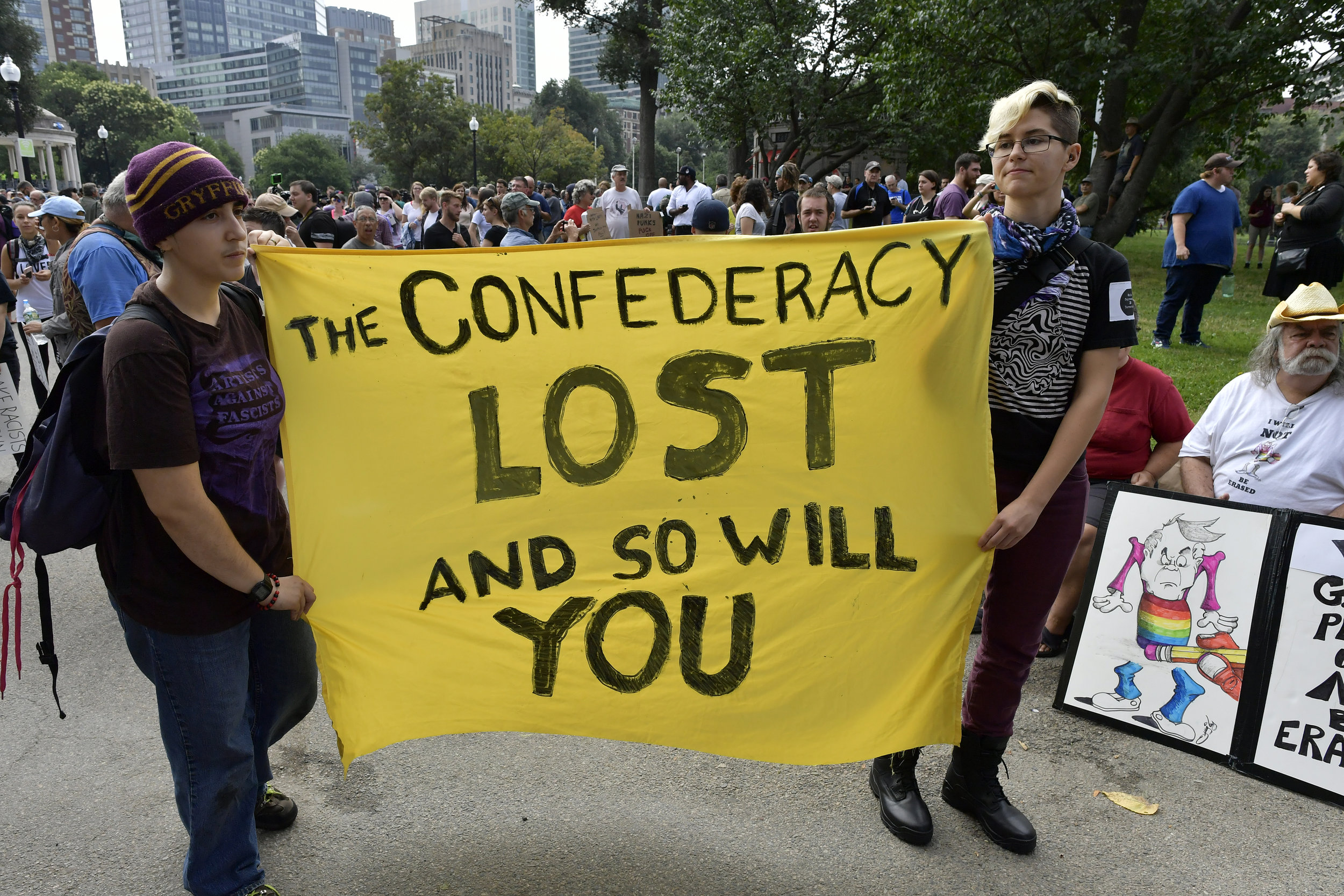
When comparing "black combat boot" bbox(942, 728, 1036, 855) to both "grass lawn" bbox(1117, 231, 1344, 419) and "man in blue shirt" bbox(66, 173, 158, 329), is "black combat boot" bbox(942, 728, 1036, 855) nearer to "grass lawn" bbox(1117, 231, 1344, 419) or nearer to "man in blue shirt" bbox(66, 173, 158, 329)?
"man in blue shirt" bbox(66, 173, 158, 329)

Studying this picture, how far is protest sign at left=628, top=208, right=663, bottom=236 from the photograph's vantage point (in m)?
5.64

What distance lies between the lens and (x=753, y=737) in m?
2.38

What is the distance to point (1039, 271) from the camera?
2.29 metres

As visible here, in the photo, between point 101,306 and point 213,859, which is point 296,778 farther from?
point 101,306

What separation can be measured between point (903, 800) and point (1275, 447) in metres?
2.08

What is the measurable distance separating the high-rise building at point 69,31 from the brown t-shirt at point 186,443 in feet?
701

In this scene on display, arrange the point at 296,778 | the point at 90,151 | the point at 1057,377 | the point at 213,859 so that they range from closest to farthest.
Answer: the point at 213,859, the point at 1057,377, the point at 296,778, the point at 90,151

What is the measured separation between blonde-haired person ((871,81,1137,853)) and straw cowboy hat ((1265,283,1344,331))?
4.96 ft

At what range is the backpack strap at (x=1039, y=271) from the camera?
89.9 inches

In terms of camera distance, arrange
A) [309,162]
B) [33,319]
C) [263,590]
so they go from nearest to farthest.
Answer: [263,590]
[33,319]
[309,162]

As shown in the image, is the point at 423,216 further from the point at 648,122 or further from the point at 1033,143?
the point at 648,122

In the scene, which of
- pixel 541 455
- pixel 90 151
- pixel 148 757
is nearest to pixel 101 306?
pixel 148 757

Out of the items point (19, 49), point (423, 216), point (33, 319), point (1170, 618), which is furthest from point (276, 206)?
point (19, 49)

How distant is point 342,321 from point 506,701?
3.59ft
